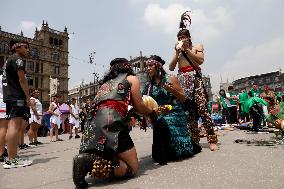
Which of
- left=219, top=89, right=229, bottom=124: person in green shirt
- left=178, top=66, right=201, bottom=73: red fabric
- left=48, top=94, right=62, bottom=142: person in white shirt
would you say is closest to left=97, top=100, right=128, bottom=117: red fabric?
left=178, top=66, right=201, bottom=73: red fabric

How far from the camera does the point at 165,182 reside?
2.60 m

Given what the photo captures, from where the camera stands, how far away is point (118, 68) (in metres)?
3.24

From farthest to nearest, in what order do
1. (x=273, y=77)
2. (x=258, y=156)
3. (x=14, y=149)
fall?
(x=273, y=77) < (x=14, y=149) < (x=258, y=156)

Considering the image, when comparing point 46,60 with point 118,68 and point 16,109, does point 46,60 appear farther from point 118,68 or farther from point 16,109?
point 118,68

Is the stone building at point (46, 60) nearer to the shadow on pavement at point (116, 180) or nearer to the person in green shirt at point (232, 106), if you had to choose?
the person in green shirt at point (232, 106)

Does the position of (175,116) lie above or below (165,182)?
above

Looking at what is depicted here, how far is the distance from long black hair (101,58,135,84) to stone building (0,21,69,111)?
60632mm

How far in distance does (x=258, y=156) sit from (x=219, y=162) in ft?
2.08

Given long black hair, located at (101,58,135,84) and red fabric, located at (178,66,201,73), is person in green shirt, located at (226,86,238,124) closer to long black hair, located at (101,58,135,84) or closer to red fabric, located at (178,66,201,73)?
red fabric, located at (178,66,201,73)

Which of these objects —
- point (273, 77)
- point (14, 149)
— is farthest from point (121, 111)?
point (273, 77)

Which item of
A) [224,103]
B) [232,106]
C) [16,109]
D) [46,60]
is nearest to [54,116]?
[16,109]

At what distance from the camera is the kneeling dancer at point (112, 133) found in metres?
2.63

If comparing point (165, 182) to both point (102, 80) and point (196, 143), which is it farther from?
point (196, 143)

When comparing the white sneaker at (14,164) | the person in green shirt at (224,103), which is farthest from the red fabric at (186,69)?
the person in green shirt at (224,103)
